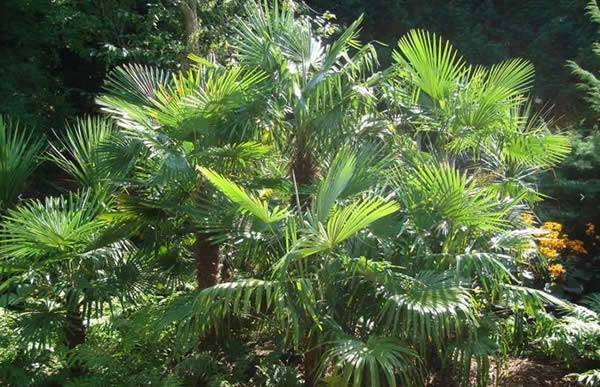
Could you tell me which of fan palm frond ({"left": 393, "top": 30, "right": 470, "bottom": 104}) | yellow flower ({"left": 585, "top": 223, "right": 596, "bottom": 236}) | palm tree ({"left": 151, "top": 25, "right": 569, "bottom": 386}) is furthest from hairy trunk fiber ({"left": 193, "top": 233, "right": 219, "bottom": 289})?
yellow flower ({"left": 585, "top": 223, "right": 596, "bottom": 236})

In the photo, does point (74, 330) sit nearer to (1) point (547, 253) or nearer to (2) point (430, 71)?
(2) point (430, 71)

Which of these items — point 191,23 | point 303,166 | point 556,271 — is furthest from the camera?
point 191,23

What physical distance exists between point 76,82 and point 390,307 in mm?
7011

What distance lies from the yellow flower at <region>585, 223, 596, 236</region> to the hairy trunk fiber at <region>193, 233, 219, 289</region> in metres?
3.49

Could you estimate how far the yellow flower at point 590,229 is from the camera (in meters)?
6.63

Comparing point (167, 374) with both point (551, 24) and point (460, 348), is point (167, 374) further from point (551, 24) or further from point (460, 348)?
point (551, 24)

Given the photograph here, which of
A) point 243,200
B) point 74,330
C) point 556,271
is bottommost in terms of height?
point 74,330

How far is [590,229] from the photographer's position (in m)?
6.62

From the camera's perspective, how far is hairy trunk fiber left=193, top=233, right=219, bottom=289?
5.02 m

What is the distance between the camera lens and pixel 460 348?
4.32 m

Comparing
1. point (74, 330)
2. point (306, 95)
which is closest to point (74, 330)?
point (74, 330)

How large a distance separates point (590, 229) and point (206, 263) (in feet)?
11.7

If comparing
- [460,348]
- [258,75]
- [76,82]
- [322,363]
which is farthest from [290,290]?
[76,82]

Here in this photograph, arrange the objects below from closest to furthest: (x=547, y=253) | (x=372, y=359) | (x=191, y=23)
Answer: (x=372, y=359), (x=547, y=253), (x=191, y=23)
